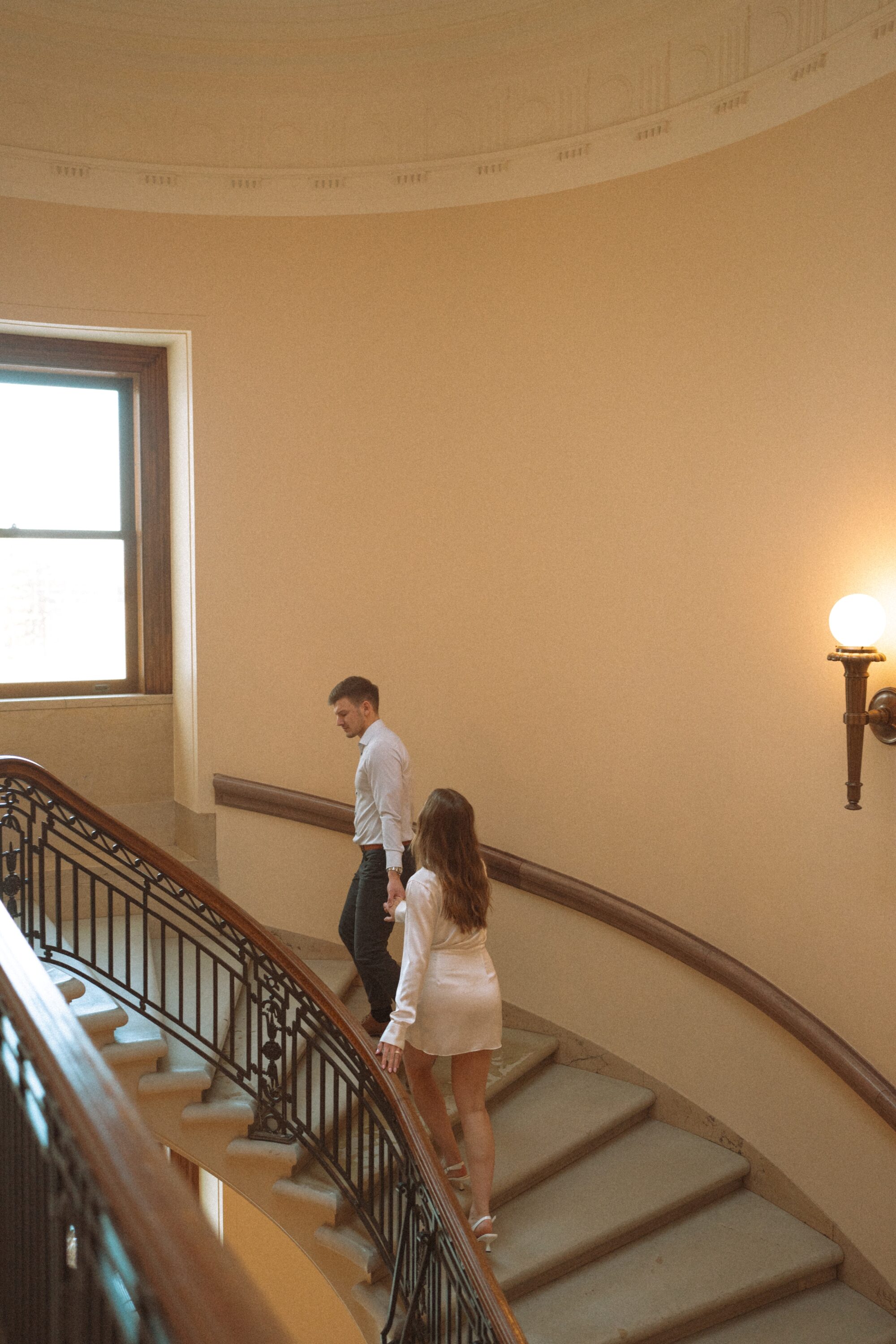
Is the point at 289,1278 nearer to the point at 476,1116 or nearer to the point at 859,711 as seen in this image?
the point at 476,1116

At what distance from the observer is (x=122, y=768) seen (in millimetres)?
6461

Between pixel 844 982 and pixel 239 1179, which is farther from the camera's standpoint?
pixel 239 1179

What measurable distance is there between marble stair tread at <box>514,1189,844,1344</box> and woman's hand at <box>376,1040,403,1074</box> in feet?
3.97

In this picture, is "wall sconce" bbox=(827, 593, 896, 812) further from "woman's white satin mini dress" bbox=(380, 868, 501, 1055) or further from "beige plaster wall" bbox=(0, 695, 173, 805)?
"beige plaster wall" bbox=(0, 695, 173, 805)

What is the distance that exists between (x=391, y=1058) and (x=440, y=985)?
1.07ft

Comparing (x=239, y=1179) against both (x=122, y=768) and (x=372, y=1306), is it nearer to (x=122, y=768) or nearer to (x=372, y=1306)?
(x=372, y=1306)

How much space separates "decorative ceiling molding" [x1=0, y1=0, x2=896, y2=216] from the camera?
17.4ft

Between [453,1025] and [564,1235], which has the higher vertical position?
[453,1025]

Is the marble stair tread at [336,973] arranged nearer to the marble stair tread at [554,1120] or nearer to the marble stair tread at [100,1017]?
the marble stair tread at [554,1120]

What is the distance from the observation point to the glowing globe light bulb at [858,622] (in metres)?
4.14

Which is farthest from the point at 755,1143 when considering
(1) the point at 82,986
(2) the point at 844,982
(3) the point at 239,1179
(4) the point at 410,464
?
(4) the point at 410,464

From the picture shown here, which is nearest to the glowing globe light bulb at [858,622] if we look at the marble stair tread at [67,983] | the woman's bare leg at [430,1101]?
the woman's bare leg at [430,1101]

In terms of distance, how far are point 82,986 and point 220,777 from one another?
1693mm

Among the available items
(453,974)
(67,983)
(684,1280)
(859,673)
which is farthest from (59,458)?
(684,1280)
